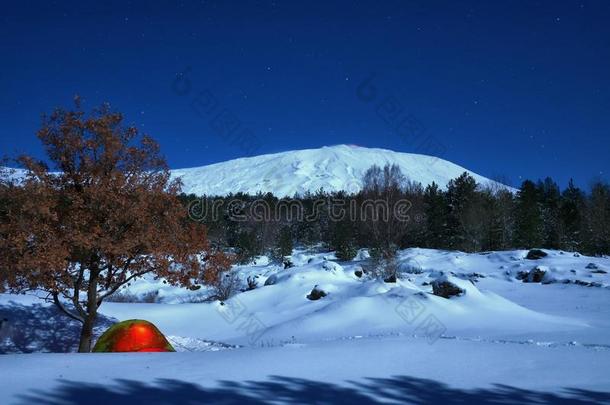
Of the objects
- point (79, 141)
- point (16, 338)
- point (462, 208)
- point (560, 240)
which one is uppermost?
point (462, 208)

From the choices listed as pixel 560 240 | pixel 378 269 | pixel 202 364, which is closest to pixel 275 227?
pixel 378 269

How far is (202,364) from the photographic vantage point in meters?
5.27

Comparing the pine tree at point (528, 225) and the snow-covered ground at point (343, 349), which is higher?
the pine tree at point (528, 225)

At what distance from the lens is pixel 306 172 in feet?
489

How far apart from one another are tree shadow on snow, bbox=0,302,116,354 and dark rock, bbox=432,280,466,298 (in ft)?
38.9

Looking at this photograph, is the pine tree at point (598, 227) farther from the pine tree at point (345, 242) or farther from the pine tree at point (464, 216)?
the pine tree at point (345, 242)

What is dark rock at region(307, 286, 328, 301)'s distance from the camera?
20.1m

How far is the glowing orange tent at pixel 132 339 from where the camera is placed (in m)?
9.49

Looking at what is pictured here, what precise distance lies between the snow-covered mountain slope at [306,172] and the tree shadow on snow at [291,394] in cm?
11198

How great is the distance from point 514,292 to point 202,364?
2085 cm

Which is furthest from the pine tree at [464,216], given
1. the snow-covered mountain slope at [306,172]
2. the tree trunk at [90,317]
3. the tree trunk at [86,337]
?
the snow-covered mountain slope at [306,172]

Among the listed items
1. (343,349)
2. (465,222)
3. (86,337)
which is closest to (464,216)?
(465,222)

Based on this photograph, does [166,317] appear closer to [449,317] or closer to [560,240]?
[449,317]

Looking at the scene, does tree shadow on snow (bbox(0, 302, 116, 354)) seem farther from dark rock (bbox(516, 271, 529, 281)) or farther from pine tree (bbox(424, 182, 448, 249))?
pine tree (bbox(424, 182, 448, 249))
